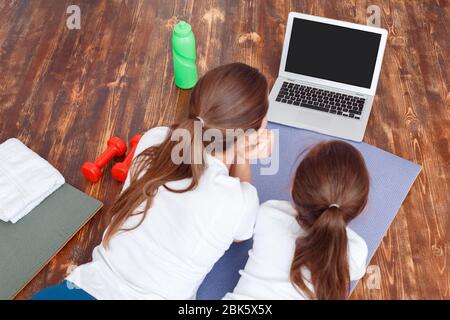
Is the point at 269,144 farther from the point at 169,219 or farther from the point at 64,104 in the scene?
the point at 64,104

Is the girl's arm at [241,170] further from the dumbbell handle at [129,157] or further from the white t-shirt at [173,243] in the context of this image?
the dumbbell handle at [129,157]

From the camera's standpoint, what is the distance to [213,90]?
3.24 feet

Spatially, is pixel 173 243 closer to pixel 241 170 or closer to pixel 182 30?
pixel 241 170

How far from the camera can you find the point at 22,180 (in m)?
1.34

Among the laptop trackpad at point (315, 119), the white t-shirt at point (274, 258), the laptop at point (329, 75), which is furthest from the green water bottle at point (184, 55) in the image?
the white t-shirt at point (274, 258)

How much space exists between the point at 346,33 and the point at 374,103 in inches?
9.7

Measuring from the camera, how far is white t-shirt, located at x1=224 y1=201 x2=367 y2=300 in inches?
39.8

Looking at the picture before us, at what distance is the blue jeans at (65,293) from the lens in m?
1.04

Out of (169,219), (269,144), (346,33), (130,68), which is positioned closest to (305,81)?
(346,33)

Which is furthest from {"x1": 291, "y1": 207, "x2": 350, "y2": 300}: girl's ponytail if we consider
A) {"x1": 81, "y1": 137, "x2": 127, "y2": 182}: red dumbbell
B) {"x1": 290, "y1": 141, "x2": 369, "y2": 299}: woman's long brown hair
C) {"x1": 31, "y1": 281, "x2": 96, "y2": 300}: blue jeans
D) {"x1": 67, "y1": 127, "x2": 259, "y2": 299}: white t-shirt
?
{"x1": 81, "y1": 137, "x2": 127, "y2": 182}: red dumbbell

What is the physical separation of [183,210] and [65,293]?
31 cm

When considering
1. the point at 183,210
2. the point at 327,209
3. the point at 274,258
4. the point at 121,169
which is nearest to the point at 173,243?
the point at 183,210

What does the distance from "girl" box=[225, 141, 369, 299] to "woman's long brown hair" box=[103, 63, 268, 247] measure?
0.15m

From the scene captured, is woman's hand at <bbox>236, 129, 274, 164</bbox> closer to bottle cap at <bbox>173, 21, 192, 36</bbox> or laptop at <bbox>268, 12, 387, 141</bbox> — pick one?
laptop at <bbox>268, 12, 387, 141</bbox>
